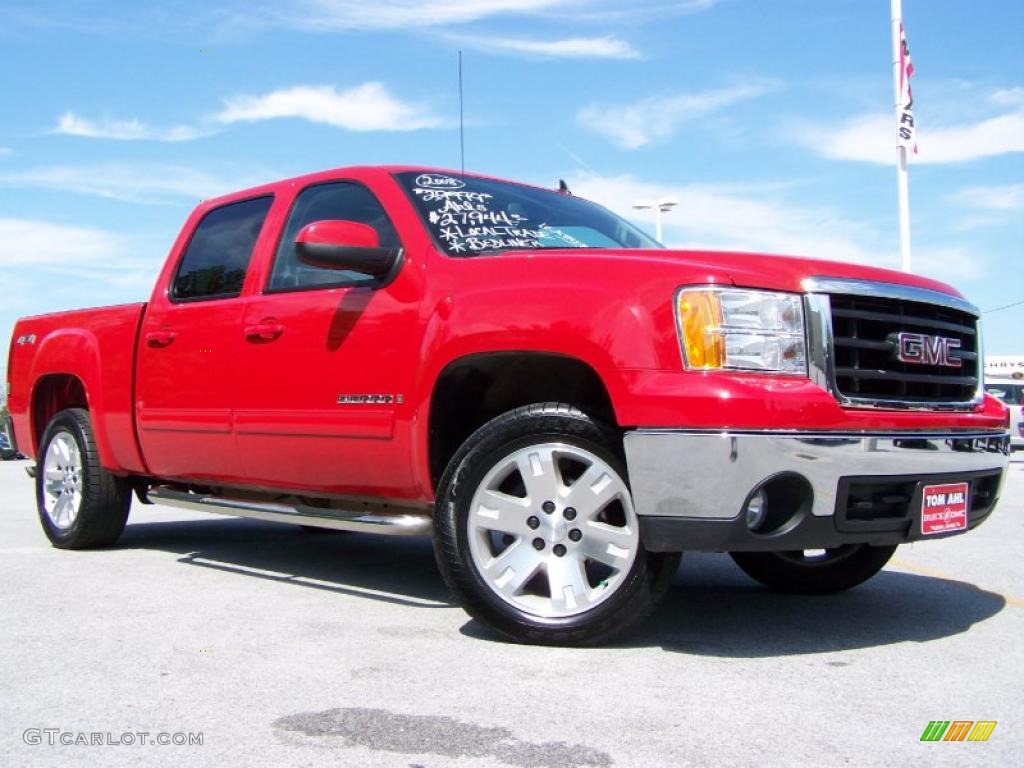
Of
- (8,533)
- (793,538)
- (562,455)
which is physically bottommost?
(8,533)

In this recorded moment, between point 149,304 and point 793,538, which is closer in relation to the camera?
point 793,538

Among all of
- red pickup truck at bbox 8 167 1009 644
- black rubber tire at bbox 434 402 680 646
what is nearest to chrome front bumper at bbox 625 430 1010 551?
red pickup truck at bbox 8 167 1009 644

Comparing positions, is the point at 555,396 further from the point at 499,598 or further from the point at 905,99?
the point at 905,99

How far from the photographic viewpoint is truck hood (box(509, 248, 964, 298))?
11.9 feet

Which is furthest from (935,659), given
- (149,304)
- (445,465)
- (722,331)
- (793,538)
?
(149,304)

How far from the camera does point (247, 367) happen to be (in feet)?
16.8

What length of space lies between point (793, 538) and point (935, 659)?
69cm

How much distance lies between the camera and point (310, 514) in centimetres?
485

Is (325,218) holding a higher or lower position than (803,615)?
higher

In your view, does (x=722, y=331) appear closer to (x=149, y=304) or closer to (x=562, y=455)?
(x=562, y=455)

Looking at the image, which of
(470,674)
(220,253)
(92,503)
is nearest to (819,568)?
(470,674)

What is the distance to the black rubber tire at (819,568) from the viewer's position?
16.0ft

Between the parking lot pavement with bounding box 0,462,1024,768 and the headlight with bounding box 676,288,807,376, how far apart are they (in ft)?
3.23
